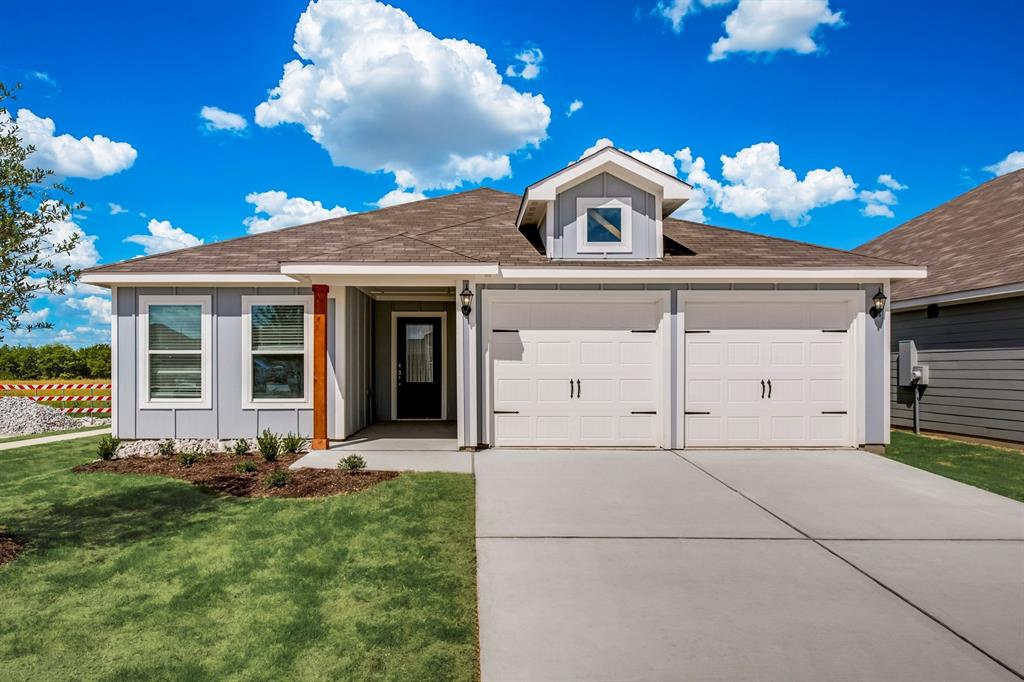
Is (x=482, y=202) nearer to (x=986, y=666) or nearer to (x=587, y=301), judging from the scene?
(x=587, y=301)

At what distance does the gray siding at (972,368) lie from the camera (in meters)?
9.36

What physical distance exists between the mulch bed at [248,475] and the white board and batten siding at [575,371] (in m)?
2.50

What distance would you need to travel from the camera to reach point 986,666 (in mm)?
2693

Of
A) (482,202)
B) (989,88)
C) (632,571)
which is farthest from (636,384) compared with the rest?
(989,88)

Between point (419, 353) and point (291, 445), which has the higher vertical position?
point (419, 353)

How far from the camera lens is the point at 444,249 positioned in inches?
329

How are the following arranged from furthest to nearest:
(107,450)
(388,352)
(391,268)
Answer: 1. (388,352)
2. (391,268)
3. (107,450)

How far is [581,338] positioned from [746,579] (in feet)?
16.7

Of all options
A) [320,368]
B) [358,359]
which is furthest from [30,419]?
[320,368]

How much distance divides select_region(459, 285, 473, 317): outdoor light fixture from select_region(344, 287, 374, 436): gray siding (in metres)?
2.16

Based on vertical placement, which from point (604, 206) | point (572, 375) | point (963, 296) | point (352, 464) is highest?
point (604, 206)

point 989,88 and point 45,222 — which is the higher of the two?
point 989,88

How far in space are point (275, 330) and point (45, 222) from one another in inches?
178

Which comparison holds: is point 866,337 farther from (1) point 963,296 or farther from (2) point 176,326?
(2) point 176,326
